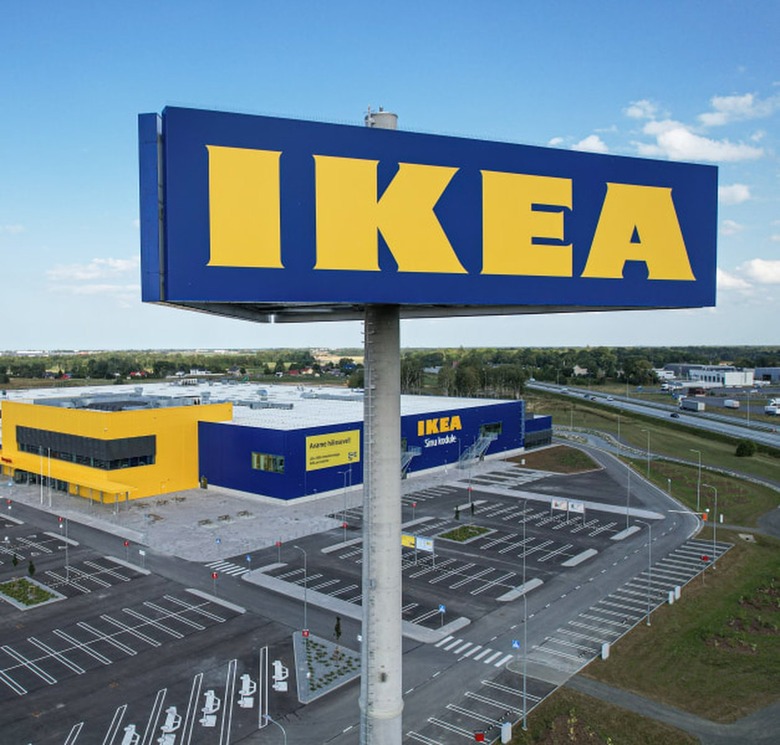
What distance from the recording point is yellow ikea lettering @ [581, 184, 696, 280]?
1400cm

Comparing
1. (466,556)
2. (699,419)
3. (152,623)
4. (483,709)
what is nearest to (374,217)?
(483,709)

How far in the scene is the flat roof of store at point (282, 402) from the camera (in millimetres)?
70812

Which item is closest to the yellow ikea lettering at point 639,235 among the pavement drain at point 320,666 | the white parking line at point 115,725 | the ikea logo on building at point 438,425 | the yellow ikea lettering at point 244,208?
the yellow ikea lettering at point 244,208

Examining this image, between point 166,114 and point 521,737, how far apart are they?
25.5 m

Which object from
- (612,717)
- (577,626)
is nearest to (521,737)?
(612,717)

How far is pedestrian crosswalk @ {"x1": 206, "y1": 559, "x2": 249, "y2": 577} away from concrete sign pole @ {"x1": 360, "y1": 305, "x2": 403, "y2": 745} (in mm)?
29660

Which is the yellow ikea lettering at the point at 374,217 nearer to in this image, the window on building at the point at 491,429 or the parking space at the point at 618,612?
the parking space at the point at 618,612

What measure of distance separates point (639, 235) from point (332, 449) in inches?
2152

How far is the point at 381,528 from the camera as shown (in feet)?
49.0

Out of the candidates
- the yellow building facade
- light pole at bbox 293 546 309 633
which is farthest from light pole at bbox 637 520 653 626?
the yellow building facade

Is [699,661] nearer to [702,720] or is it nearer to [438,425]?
[702,720]

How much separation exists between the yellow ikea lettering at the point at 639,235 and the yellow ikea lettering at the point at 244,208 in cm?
686

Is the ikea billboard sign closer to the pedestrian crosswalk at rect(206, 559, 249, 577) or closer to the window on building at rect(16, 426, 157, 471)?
the pedestrian crosswalk at rect(206, 559, 249, 577)

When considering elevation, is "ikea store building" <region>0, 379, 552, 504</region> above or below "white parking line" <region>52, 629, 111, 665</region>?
above
